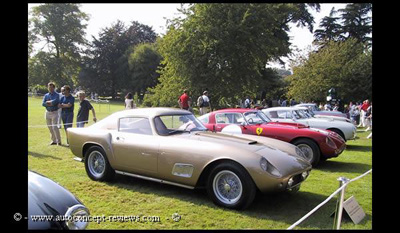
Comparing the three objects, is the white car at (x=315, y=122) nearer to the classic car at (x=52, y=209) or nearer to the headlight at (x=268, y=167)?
the headlight at (x=268, y=167)

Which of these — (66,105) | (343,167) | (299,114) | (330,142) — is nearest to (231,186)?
(330,142)

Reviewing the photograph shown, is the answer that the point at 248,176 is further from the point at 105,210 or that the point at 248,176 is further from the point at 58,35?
the point at 58,35

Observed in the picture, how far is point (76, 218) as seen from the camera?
2.60 m

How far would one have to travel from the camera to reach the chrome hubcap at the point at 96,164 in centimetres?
565

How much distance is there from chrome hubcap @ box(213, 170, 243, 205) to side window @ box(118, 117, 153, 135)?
153 centimetres

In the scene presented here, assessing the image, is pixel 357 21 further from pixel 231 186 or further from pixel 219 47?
pixel 231 186

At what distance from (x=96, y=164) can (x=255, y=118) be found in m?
4.38

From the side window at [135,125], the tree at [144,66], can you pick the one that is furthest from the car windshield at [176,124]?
the tree at [144,66]

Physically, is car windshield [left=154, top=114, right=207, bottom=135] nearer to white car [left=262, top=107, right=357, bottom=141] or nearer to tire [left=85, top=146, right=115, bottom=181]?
tire [left=85, top=146, right=115, bottom=181]

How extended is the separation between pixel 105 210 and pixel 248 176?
2.13 meters

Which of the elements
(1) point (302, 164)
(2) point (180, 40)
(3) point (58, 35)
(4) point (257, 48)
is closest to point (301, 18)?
(4) point (257, 48)
